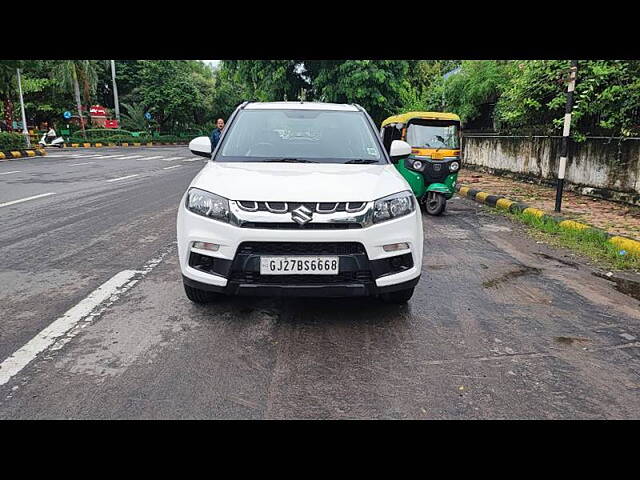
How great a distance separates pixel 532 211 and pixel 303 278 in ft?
21.4

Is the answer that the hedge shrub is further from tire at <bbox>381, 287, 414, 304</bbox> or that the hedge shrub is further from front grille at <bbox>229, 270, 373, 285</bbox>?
tire at <bbox>381, 287, 414, 304</bbox>

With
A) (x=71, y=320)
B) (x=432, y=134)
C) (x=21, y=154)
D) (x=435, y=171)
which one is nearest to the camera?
(x=71, y=320)

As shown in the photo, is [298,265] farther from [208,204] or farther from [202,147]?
[202,147]

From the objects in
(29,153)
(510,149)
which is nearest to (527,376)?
(510,149)

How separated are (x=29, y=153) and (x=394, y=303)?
25.3 m

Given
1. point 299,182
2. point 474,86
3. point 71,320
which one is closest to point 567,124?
point 299,182

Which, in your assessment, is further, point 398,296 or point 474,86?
point 474,86

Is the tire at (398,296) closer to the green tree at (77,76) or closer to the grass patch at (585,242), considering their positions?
the grass patch at (585,242)

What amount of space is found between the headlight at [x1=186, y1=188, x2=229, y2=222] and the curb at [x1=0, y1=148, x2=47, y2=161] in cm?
2286

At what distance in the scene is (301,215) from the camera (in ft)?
10.7

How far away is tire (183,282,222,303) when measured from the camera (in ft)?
12.7

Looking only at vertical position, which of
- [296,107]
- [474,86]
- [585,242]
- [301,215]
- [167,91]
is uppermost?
[167,91]

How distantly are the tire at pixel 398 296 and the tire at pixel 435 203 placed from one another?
4.97 meters

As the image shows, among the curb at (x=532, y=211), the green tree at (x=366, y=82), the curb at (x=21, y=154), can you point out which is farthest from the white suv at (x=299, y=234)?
the curb at (x=21, y=154)
